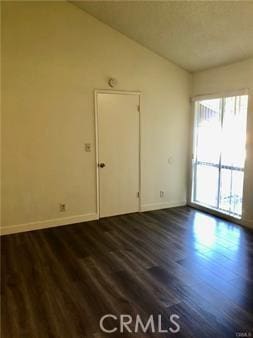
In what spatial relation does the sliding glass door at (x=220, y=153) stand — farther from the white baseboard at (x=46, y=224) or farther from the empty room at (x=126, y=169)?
the white baseboard at (x=46, y=224)

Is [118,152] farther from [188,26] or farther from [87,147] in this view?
[188,26]

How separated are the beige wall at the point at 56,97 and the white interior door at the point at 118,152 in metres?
0.16

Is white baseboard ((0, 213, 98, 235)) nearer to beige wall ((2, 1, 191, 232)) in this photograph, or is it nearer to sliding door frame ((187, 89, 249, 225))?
beige wall ((2, 1, 191, 232))

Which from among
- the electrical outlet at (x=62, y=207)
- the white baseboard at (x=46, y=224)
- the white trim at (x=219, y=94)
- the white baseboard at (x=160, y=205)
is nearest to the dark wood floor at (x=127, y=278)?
the white baseboard at (x=46, y=224)

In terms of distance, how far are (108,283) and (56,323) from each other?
2.20 ft

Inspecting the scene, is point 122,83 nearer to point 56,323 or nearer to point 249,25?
point 249,25

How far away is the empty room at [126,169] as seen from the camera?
7.80ft

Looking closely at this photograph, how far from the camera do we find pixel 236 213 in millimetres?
4398

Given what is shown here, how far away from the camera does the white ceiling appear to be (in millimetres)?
3152

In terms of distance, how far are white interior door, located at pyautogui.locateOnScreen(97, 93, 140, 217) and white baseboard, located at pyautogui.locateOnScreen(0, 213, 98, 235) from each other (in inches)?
10.7

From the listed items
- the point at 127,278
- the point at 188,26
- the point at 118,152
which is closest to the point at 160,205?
the point at 118,152

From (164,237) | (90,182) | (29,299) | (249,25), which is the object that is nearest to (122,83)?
(90,182)
